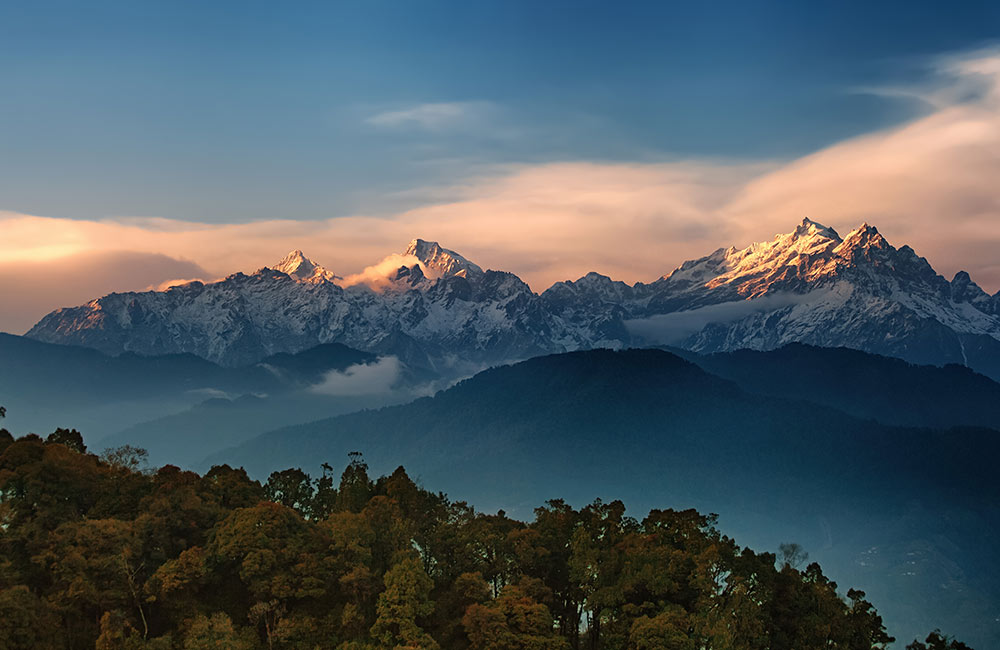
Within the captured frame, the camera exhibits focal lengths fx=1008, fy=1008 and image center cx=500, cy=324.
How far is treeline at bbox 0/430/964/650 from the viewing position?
10512 cm

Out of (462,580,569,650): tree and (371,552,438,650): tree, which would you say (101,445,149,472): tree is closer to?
(371,552,438,650): tree

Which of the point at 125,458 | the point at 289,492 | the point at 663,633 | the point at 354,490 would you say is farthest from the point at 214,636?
the point at 125,458

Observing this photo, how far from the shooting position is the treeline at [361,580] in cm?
10512

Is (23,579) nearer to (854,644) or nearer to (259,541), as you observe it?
(259,541)

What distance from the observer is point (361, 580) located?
371 feet

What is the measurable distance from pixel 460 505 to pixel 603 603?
1233 inches

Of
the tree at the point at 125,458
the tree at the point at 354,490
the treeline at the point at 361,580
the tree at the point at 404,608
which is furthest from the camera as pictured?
the tree at the point at 125,458

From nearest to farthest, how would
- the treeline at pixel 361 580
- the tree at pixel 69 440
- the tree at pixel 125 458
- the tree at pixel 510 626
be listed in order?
the tree at pixel 510 626 < the treeline at pixel 361 580 < the tree at pixel 125 458 < the tree at pixel 69 440

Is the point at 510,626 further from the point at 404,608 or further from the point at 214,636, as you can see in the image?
the point at 214,636

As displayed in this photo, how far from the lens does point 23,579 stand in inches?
4267

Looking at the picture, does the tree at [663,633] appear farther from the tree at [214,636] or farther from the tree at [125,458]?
the tree at [125,458]

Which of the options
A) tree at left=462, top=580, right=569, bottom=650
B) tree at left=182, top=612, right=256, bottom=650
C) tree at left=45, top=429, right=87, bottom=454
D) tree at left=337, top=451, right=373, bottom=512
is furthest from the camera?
tree at left=45, top=429, right=87, bottom=454

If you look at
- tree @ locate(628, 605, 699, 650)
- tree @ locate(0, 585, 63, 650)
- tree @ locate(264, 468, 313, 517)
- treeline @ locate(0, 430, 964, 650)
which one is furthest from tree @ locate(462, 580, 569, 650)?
tree @ locate(264, 468, 313, 517)

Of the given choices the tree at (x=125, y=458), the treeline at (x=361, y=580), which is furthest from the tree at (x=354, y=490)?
the tree at (x=125, y=458)
